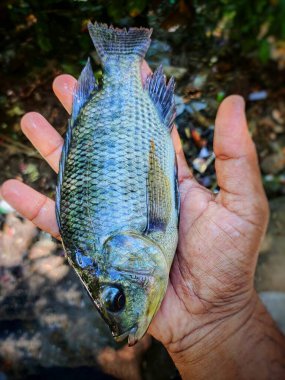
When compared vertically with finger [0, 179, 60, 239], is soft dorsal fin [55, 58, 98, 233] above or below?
above

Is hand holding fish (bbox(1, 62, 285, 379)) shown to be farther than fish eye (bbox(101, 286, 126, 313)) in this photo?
Yes

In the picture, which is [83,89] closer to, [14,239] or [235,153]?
[235,153]

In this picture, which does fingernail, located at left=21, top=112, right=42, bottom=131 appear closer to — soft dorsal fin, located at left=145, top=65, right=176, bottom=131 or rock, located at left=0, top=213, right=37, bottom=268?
soft dorsal fin, located at left=145, top=65, right=176, bottom=131

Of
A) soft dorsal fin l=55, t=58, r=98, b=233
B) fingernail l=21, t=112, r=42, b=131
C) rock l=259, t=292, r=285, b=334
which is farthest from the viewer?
rock l=259, t=292, r=285, b=334

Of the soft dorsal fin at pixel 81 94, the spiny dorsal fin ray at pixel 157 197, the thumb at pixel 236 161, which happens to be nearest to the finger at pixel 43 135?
the soft dorsal fin at pixel 81 94

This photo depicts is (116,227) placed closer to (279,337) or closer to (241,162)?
(241,162)

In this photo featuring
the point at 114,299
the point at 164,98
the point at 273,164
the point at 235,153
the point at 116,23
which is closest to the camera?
the point at 114,299

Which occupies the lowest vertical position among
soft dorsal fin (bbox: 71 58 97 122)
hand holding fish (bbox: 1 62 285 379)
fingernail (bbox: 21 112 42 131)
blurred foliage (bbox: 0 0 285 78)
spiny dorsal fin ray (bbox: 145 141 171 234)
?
hand holding fish (bbox: 1 62 285 379)

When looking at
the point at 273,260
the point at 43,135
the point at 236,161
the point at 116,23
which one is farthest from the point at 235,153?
the point at 116,23

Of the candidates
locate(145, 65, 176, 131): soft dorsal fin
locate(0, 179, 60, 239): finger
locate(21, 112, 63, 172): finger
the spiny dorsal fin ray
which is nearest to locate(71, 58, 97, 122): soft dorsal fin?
locate(145, 65, 176, 131): soft dorsal fin
